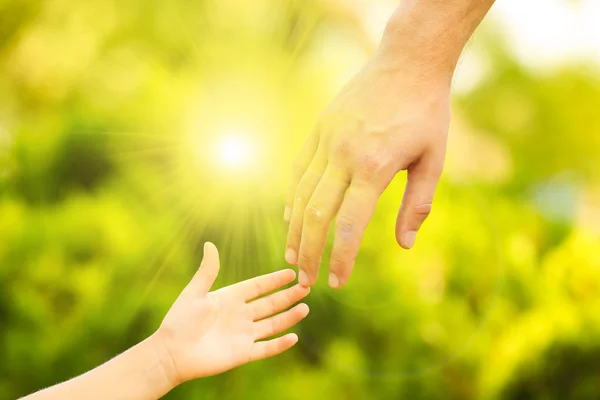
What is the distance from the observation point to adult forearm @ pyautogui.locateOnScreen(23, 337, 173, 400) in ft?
3.12

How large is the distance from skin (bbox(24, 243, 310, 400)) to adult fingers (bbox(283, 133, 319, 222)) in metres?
0.15

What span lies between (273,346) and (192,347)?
0.50 ft

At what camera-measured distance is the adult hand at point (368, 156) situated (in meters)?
0.88

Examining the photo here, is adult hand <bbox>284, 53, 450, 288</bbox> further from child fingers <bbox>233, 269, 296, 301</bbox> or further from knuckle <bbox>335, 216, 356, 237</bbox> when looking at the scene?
child fingers <bbox>233, 269, 296, 301</bbox>

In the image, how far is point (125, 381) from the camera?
96 cm

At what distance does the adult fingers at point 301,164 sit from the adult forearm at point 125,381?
37 cm

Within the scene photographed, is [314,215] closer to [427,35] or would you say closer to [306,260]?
[306,260]

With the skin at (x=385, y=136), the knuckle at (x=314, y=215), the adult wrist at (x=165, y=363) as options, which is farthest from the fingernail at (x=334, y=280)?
the adult wrist at (x=165, y=363)

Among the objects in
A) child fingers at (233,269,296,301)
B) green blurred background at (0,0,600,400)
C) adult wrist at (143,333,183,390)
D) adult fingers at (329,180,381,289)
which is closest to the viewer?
adult fingers at (329,180,381,289)

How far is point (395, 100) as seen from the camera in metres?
0.90

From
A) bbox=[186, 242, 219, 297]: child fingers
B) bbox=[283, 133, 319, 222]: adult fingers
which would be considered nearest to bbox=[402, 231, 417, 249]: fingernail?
bbox=[283, 133, 319, 222]: adult fingers

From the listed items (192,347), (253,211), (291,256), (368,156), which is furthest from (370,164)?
(253,211)

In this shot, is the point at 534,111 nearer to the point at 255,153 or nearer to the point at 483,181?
the point at 483,181

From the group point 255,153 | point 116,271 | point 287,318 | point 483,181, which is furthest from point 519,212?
point 116,271
